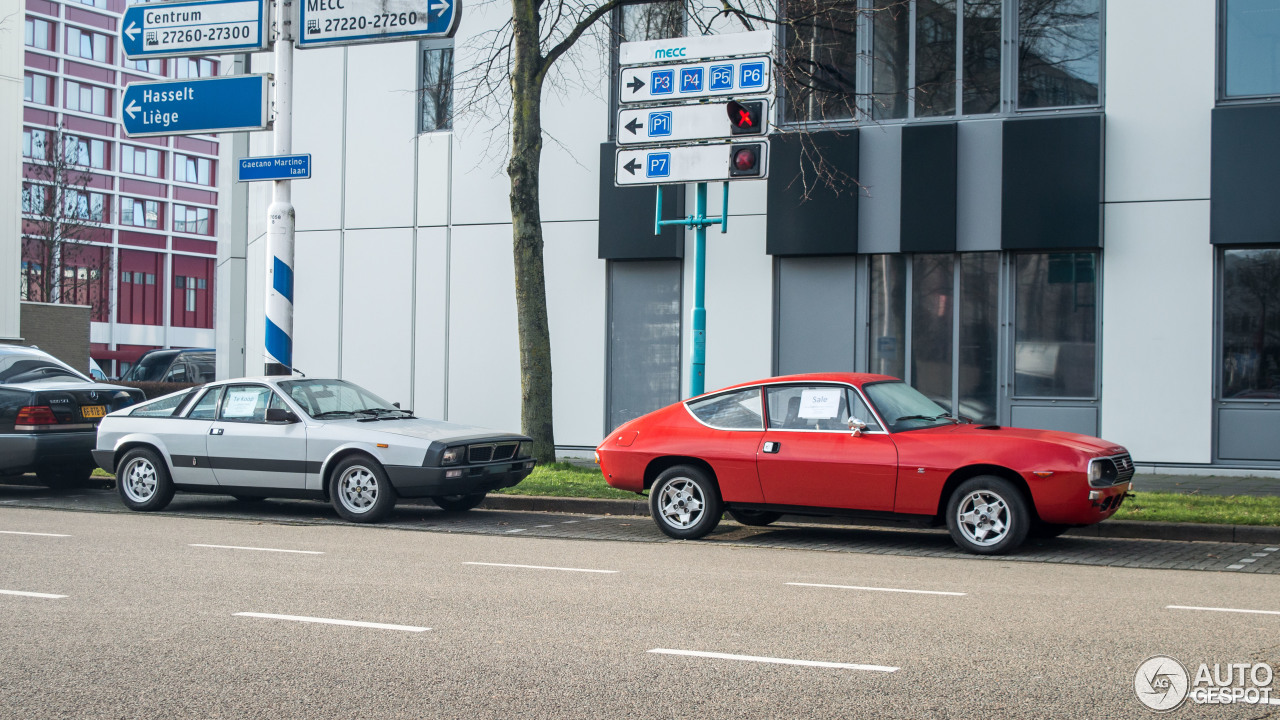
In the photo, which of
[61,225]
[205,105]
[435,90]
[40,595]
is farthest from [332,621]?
[61,225]

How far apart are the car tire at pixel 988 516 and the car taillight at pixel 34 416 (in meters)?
10.2

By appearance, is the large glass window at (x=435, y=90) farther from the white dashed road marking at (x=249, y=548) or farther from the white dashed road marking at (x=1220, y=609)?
the white dashed road marking at (x=1220, y=609)

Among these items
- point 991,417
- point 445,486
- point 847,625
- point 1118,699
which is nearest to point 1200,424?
point 991,417

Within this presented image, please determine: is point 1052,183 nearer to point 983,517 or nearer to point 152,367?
point 983,517

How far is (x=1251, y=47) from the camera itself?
51.6ft

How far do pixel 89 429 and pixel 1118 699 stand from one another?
41.6 feet

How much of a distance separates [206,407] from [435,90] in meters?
9.00

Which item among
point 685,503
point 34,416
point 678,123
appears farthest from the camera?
point 34,416

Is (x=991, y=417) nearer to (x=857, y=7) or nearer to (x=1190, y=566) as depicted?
(x=857, y=7)

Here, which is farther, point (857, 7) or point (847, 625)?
point (857, 7)

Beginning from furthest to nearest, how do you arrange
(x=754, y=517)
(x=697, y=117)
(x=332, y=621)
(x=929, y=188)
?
(x=929, y=188), (x=697, y=117), (x=754, y=517), (x=332, y=621)

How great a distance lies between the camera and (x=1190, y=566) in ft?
29.5

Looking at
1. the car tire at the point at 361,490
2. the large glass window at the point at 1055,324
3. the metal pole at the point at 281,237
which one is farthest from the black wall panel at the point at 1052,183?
the metal pole at the point at 281,237

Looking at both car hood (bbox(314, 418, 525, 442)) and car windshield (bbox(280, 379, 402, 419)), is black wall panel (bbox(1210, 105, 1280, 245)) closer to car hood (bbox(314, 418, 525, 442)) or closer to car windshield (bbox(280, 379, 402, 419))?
car hood (bbox(314, 418, 525, 442))
